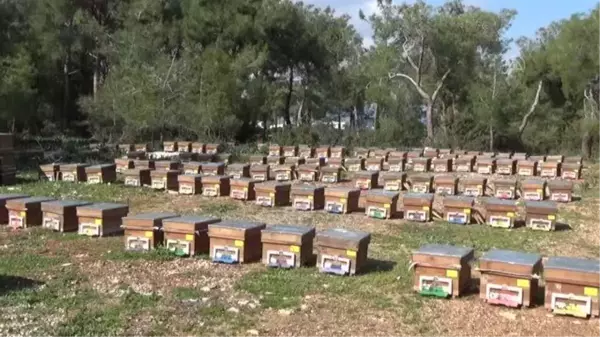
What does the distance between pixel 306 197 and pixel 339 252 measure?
521 centimetres

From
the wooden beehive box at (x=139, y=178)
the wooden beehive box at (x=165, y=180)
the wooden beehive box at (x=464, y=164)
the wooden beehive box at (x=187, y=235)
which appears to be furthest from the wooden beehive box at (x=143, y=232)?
the wooden beehive box at (x=464, y=164)

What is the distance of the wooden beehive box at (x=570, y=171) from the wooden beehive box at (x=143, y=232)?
1491 centimetres

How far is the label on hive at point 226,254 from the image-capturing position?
863cm

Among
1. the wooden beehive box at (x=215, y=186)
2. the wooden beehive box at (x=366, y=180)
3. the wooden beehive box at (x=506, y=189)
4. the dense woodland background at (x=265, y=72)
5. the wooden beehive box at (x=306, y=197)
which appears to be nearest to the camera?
the wooden beehive box at (x=306, y=197)

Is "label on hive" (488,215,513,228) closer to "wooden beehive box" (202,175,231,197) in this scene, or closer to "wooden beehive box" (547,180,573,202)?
"wooden beehive box" (547,180,573,202)

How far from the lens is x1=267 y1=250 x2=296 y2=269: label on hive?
27.6ft

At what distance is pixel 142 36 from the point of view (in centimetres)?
3356

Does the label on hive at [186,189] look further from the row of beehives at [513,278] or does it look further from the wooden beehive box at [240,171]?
the row of beehives at [513,278]

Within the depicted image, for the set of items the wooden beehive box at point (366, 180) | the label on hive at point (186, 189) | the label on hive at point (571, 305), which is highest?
the wooden beehive box at point (366, 180)

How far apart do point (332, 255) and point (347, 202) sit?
500 centimetres

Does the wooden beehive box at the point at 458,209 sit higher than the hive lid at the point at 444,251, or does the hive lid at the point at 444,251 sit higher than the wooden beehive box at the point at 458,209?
the hive lid at the point at 444,251

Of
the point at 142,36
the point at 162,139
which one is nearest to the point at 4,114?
the point at 162,139

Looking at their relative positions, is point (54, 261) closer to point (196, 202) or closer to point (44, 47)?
point (196, 202)

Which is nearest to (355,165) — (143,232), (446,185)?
(446,185)
